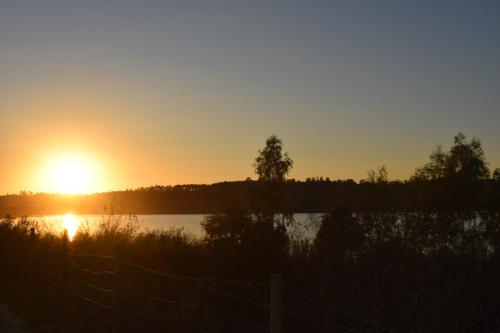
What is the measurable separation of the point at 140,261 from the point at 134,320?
9597 millimetres

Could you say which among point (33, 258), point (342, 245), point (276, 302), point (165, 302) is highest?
point (342, 245)

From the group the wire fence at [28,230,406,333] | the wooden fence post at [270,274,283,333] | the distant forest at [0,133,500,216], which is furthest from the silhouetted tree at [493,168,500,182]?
the wooden fence post at [270,274,283,333]

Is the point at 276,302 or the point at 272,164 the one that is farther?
the point at 272,164

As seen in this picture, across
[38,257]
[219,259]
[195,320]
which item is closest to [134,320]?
[195,320]

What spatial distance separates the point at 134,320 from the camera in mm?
12391

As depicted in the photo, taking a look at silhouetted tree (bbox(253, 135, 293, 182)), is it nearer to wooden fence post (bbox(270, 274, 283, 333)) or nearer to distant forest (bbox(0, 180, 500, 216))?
distant forest (bbox(0, 180, 500, 216))

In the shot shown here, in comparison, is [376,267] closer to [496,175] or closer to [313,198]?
[496,175]

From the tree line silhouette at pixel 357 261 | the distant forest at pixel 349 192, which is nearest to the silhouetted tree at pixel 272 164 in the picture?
the distant forest at pixel 349 192

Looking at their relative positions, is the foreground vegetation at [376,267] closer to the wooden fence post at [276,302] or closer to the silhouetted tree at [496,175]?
the wooden fence post at [276,302]

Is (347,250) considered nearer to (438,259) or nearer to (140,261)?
(438,259)

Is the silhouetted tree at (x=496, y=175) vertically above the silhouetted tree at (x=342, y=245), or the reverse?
the silhouetted tree at (x=496, y=175)

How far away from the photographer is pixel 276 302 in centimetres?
711

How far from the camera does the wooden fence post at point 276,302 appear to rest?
708cm

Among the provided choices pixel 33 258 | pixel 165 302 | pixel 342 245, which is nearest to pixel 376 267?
pixel 342 245
